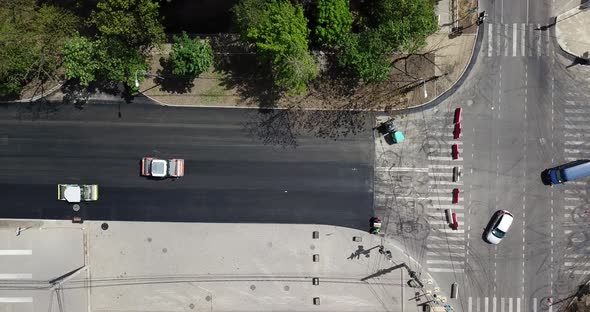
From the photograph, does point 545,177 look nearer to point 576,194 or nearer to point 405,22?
point 576,194

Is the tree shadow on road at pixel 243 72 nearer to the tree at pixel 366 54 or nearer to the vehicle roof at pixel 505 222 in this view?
the tree at pixel 366 54

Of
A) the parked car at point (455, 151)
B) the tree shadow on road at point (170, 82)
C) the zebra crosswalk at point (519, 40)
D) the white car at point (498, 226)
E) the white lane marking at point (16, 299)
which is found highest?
the zebra crosswalk at point (519, 40)

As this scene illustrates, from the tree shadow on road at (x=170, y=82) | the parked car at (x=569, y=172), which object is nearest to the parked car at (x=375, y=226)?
the parked car at (x=569, y=172)

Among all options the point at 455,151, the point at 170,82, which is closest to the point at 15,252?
the point at 170,82

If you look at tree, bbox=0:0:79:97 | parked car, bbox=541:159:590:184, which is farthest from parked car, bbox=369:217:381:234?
tree, bbox=0:0:79:97

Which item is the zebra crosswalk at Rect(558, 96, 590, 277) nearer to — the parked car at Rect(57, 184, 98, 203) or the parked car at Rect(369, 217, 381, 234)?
the parked car at Rect(369, 217, 381, 234)

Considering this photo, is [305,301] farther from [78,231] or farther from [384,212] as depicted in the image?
[78,231]
